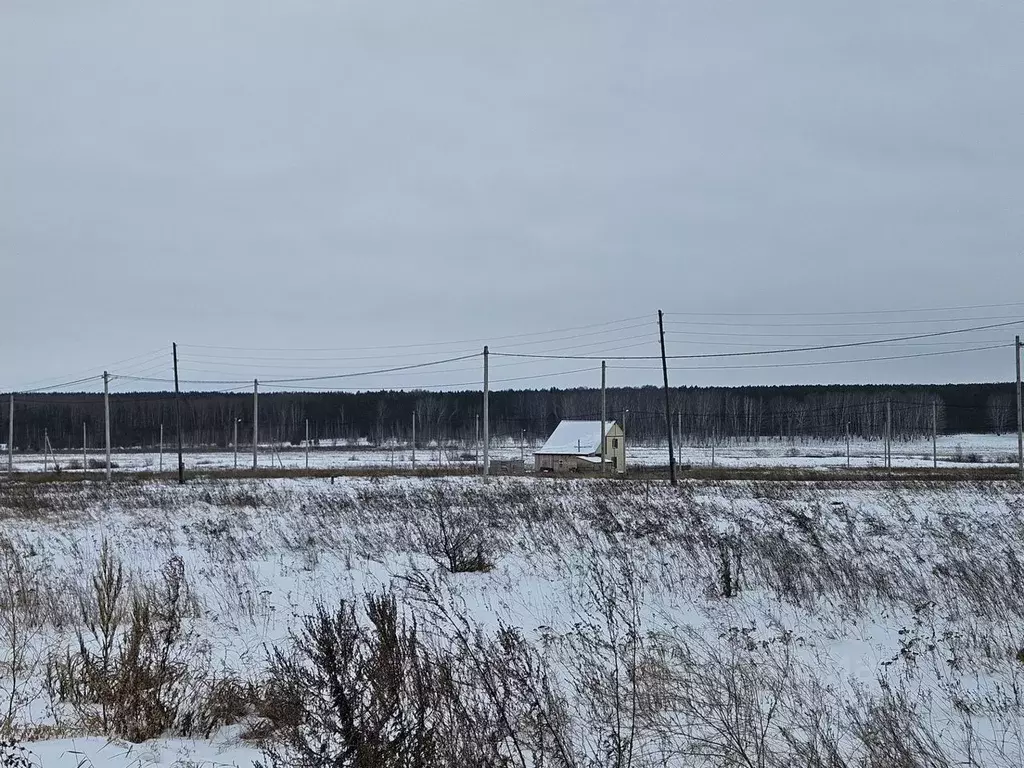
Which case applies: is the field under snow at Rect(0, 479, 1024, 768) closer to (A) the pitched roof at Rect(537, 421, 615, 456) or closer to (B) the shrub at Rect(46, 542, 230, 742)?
(B) the shrub at Rect(46, 542, 230, 742)

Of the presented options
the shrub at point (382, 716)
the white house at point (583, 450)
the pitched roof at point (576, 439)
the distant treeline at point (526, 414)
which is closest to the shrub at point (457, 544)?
the shrub at point (382, 716)

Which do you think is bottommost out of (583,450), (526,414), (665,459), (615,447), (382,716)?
(665,459)

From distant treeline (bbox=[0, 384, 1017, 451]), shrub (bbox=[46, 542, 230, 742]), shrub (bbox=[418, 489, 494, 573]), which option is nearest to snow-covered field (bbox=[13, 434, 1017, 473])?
distant treeline (bbox=[0, 384, 1017, 451])

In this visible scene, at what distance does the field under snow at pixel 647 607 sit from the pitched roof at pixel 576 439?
27.2 metres

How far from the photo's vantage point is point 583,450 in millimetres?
45938

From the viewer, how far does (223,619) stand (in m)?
8.73

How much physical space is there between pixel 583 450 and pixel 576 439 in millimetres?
1280

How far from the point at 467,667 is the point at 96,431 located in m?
141

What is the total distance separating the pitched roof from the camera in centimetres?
4600

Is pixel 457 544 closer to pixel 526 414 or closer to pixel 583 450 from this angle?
pixel 583 450

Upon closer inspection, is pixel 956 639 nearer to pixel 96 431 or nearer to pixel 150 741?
→ pixel 150 741

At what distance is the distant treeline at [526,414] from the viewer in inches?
4648

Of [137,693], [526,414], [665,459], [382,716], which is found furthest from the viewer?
[526,414]

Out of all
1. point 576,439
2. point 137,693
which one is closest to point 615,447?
point 576,439
